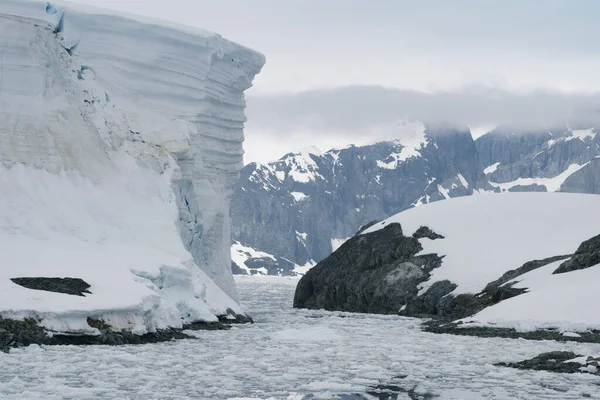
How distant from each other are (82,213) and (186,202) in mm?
9050

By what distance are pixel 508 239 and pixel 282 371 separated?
118 ft

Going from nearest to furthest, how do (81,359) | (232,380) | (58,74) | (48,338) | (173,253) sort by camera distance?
1. (232,380)
2. (81,359)
3. (48,338)
4. (173,253)
5. (58,74)

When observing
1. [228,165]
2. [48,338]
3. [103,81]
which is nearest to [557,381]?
[48,338]

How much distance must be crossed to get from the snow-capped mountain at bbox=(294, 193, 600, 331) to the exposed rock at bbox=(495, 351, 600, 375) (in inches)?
468

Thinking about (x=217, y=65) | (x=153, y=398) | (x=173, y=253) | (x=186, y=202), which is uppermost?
(x=217, y=65)

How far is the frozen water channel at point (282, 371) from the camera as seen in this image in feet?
58.9

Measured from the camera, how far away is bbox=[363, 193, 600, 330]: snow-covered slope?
3659 centimetres

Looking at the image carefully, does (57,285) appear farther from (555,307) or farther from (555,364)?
(555,307)

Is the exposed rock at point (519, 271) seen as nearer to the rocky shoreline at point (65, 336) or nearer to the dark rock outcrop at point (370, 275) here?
the dark rock outcrop at point (370, 275)

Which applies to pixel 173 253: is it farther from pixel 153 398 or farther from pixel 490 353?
pixel 153 398

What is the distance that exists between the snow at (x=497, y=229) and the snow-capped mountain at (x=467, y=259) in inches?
2.4

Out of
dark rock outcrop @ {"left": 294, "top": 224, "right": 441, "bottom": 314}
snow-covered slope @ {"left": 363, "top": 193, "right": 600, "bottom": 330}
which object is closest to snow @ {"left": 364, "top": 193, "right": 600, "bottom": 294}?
snow-covered slope @ {"left": 363, "top": 193, "right": 600, "bottom": 330}

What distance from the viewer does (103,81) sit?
43.2m

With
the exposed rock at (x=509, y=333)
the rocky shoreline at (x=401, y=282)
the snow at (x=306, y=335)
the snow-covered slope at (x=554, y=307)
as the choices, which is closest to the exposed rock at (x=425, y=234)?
the rocky shoreline at (x=401, y=282)
